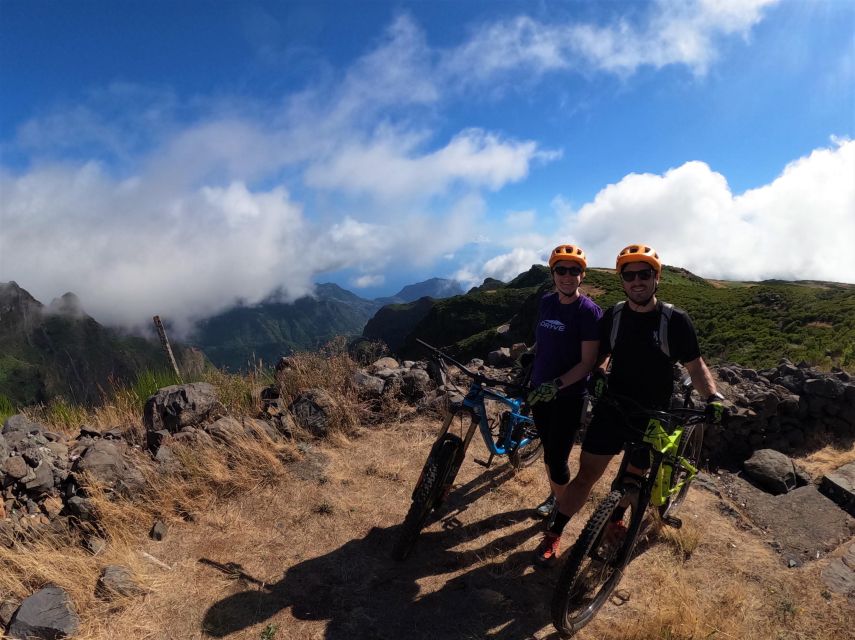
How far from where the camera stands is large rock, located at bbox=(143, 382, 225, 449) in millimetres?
6605

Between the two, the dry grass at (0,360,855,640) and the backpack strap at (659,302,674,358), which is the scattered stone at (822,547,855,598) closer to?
the dry grass at (0,360,855,640)

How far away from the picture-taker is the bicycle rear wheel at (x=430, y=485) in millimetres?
4180

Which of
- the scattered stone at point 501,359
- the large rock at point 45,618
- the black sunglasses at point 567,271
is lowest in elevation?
the large rock at point 45,618

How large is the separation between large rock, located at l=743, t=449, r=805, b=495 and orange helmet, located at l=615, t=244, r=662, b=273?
4.49 metres

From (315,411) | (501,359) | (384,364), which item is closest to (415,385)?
(384,364)

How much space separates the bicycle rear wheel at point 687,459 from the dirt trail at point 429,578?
22cm

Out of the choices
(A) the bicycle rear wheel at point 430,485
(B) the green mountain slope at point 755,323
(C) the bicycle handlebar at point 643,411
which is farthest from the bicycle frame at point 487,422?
(B) the green mountain slope at point 755,323

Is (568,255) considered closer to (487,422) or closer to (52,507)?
(487,422)

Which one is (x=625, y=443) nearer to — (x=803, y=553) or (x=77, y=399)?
(x=803, y=553)

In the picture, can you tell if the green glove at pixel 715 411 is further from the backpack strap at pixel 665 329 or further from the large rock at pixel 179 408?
the large rock at pixel 179 408

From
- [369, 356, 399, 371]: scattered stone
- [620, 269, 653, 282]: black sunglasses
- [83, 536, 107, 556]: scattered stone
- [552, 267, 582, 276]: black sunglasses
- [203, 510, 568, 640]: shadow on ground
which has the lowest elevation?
[203, 510, 568, 640]: shadow on ground

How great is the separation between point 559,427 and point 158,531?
14.2 ft

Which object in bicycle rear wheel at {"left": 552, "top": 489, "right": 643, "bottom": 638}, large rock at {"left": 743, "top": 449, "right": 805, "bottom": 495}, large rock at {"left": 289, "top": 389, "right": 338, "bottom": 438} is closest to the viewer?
→ bicycle rear wheel at {"left": 552, "top": 489, "right": 643, "bottom": 638}

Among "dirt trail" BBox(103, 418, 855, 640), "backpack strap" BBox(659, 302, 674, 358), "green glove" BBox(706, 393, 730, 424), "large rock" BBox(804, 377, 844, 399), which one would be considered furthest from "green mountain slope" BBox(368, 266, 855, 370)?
"backpack strap" BBox(659, 302, 674, 358)
